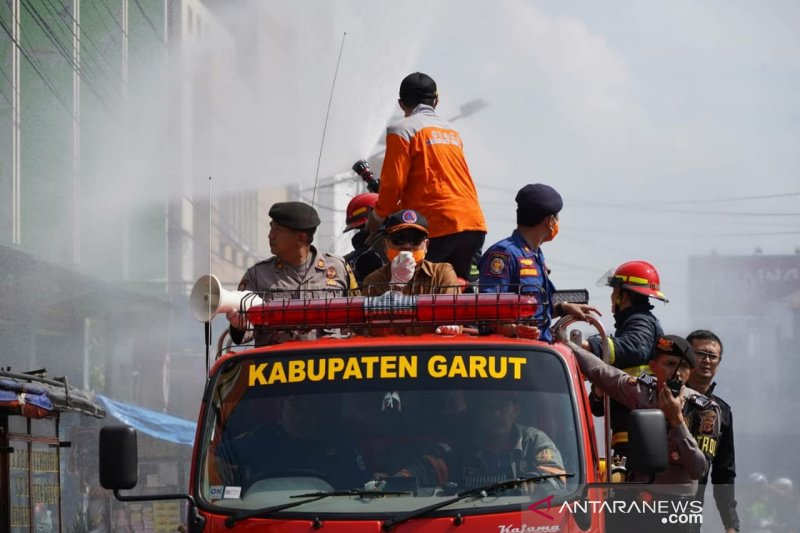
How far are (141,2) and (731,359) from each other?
32000mm

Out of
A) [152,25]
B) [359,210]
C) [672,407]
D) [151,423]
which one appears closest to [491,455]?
[672,407]

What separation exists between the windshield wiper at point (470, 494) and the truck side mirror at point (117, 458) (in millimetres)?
1176

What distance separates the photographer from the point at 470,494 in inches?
224

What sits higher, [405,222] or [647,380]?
[405,222]

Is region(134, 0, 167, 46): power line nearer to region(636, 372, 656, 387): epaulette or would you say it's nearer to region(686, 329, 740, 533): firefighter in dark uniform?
region(686, 329, 740, 533): firefighter in dark uniform

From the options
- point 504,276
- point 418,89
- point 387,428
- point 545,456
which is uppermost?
point 418,89

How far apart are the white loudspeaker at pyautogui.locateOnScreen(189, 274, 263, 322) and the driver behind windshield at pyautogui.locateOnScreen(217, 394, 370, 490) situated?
0.86 metres

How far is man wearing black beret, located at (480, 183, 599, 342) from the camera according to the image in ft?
24.0

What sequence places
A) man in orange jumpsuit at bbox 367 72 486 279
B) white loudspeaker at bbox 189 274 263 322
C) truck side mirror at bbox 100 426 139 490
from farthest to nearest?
man in orange jumpsuit at bbox 367 72 486 279, white loudspeaker at bbox 189 274 263 322, truck side mirror at bbox 100 426 139 490

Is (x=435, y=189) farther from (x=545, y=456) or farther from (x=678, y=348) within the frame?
(x=545, y=456)

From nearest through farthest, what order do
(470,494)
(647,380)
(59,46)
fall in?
1. (470,494)
2. (647,380)
3. (59,46)

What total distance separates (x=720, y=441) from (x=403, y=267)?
226 centimetres

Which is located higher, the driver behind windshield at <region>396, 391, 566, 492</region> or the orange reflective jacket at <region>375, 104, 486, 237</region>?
the orange reflective jacket at <region>375, 104, 486, 237</region>

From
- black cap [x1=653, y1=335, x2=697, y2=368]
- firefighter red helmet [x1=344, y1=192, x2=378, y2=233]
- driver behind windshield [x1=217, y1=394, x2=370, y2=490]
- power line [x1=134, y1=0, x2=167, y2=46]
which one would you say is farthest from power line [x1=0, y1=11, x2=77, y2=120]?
driver behind windshield [x1=217, y1=394, x2=370, y2=490]
